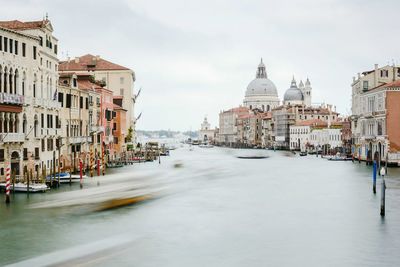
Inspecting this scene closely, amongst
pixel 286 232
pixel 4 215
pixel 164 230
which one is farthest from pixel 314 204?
pixel 4 215

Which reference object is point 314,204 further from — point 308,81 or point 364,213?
point 308,81

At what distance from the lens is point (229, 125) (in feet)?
471

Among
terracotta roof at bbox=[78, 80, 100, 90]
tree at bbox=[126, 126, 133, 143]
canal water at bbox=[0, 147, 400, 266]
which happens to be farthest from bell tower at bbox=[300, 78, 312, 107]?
canal water at bbox=[0, 147, 400, 266]

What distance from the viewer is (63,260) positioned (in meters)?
12.8

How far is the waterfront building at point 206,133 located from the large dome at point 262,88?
29836mm

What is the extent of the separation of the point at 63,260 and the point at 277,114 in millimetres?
90330

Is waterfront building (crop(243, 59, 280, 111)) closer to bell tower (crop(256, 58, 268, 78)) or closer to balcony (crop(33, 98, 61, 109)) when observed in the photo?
bell tower (crop(256, 58, 268, 78))

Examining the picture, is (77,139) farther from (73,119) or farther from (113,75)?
(113,75)

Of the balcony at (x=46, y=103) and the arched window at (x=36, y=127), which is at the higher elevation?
the balcony at (x=46, y=103)

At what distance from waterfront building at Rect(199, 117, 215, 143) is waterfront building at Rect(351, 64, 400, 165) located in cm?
11972

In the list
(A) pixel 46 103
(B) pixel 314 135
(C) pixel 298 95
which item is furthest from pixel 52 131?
(C) pixel 298 95

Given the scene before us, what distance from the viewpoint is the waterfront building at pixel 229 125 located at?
137375mm

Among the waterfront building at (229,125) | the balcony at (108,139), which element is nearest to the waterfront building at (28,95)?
the balcony at (108,139)

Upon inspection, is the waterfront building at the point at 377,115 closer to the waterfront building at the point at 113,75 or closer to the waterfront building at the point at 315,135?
the waterfront building at the point at 113,75
